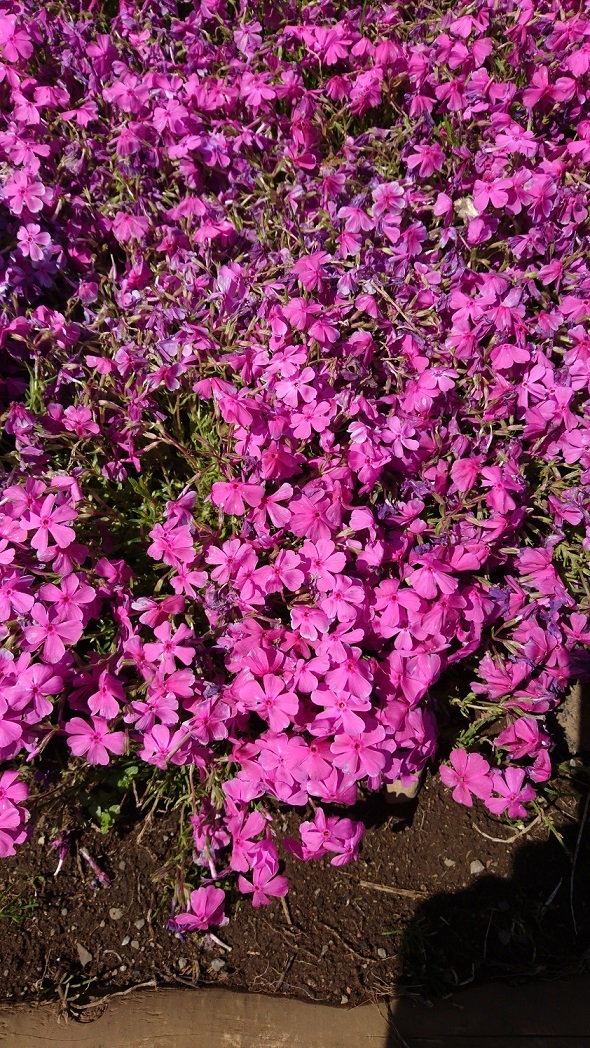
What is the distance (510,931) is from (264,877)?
0.75 m

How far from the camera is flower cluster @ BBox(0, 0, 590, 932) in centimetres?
161

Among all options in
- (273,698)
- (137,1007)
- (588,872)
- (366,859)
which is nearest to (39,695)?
(273,698)

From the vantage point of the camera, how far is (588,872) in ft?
6.31

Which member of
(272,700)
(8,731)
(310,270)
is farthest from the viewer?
(310,270)

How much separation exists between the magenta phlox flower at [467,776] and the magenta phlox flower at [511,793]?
2 centimetres

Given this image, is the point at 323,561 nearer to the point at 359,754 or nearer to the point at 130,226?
the point at 359,754

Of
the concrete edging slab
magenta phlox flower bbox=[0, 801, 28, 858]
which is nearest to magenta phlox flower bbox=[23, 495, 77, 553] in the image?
magenta phlox flower bbox=[0, 801, 28, 858]

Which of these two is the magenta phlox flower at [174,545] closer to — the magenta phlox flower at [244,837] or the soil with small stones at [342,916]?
the magenta phlox flower at [244,837]

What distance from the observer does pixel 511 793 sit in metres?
1.74

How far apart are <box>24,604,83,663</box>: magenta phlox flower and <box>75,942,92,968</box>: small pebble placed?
2.84 ft

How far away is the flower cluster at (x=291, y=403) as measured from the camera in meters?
1.61

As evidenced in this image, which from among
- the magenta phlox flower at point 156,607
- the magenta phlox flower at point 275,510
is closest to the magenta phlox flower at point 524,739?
the magenta phlox flower at point 275,510

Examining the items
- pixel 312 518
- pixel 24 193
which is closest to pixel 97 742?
pixel 312 518

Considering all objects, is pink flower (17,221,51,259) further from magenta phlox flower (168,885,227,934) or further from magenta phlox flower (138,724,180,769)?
magenta phlox flower (168,885,227,934)
